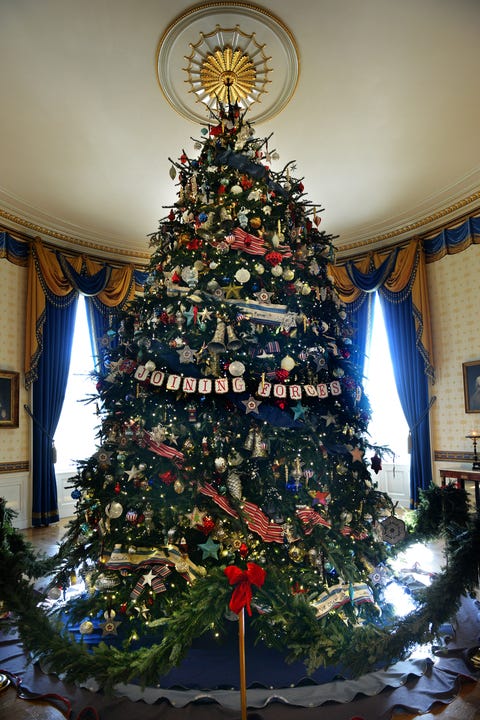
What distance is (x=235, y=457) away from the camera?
2.68 meters

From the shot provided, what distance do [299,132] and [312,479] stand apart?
434cm

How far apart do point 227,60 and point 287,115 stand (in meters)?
1.06

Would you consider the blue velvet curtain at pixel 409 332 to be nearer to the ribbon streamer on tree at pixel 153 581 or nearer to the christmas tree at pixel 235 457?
the christmas tree at pixel 235 457

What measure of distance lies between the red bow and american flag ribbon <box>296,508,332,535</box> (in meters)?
0.97

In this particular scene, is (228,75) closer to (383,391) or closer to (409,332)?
(409,332)

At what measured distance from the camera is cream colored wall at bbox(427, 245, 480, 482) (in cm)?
664

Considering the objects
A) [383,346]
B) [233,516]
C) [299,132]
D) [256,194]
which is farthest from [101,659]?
[383,346]

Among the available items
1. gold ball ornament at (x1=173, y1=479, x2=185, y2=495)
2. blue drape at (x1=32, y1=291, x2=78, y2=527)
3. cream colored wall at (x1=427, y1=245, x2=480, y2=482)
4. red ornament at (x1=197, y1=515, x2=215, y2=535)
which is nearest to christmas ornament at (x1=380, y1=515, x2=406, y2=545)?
red ornament at (x1=197, y1=515, x2=215, y2=535)

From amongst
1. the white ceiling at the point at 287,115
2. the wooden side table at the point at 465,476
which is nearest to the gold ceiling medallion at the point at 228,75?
the white ceiling at the point at 287,115

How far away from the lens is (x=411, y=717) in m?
2.13

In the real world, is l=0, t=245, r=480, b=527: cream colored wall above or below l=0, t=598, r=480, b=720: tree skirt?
above

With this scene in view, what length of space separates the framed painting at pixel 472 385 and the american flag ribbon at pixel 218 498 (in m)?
5.28

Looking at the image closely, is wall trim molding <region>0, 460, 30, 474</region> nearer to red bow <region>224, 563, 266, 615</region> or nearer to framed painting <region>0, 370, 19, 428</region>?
framed painting <region>0, 370, 19, 428</region>

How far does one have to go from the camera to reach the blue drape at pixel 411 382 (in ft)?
23.2
